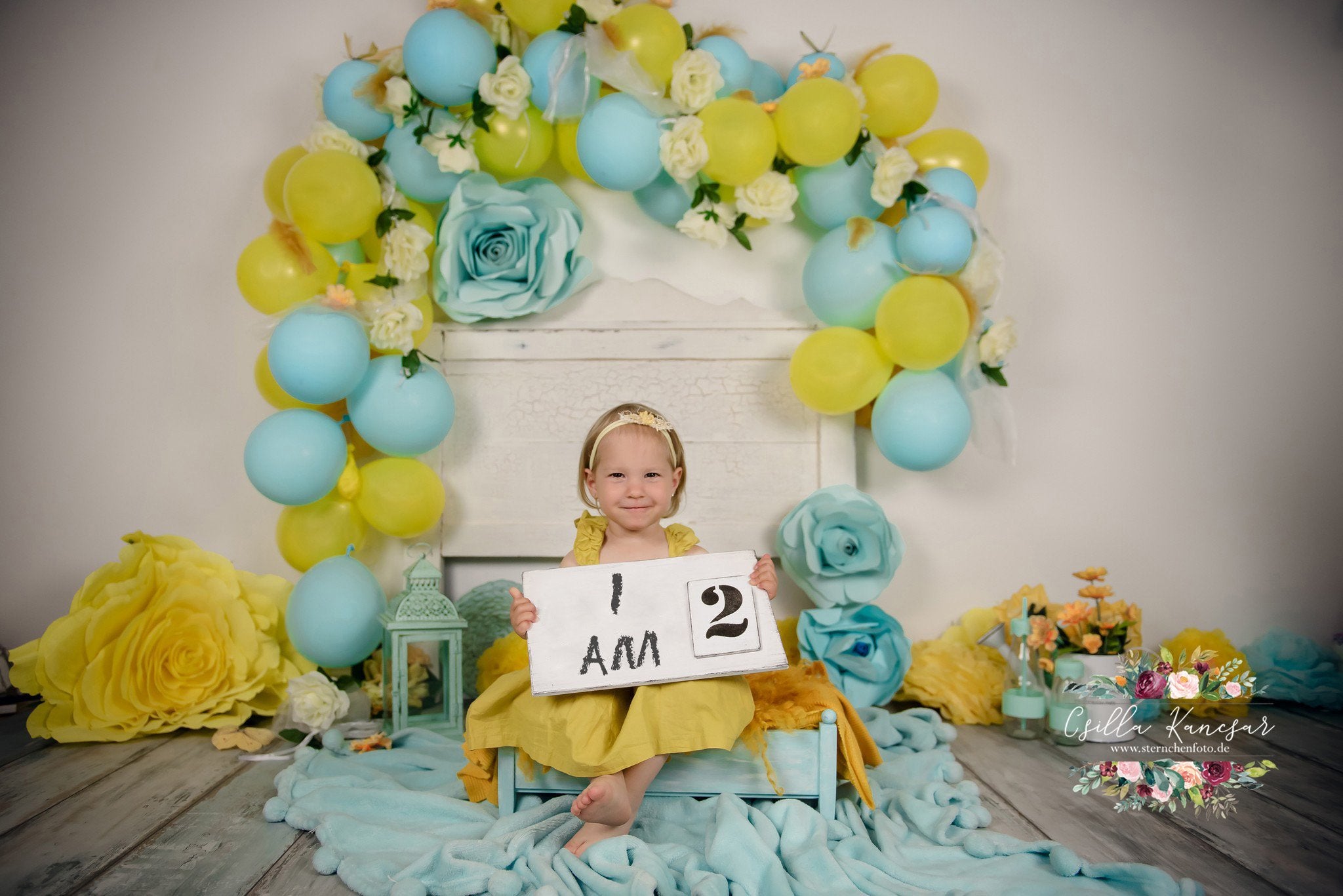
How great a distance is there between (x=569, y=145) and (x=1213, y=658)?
2.10m

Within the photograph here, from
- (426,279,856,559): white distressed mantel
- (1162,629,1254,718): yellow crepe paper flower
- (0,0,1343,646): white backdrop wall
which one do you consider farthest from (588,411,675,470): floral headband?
(1162,629,1254,718): yellow crepe paper flower

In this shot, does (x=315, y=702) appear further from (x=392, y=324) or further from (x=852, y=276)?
(x=852, y=276)

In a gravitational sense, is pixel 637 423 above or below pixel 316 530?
above

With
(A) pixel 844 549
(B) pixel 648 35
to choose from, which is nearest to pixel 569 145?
(B) pixel 648 35

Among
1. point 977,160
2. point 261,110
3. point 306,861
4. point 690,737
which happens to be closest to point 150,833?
point 306,861

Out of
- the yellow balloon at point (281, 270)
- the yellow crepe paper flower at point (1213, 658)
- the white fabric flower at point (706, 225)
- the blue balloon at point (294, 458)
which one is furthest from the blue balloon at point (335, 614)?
the yellow crepe paper flower at point (1213, 658)

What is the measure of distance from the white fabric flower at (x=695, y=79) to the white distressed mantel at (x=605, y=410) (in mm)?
613

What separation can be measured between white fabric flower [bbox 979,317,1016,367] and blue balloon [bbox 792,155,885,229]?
0.42m

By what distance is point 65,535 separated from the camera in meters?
2.63

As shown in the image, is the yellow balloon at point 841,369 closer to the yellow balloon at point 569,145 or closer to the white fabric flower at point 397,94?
the yellow balloon at point 569,145

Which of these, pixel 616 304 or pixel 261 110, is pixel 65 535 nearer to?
pixel 261 110

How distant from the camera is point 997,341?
2.20 m

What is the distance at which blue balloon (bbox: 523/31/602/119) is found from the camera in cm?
216

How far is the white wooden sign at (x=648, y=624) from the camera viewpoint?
1.55 m
